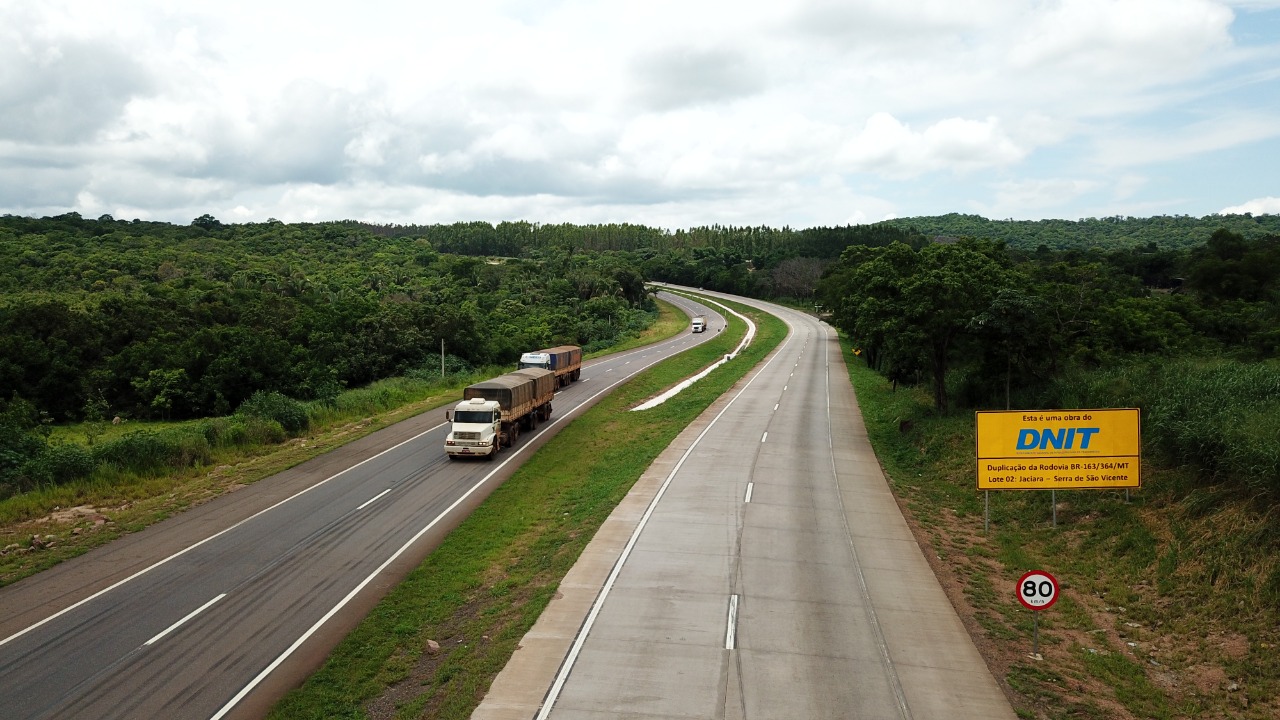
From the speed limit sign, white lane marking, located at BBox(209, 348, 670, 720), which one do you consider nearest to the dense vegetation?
the speed limit sign

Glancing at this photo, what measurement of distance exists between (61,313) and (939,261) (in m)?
56.2

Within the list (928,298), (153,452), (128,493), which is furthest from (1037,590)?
(153,452)

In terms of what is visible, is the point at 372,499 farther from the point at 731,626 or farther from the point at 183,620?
the point at 731,626

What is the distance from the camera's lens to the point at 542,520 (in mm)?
23391

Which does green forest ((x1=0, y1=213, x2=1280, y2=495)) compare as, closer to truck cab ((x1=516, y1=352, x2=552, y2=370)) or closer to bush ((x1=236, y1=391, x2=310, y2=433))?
bush ((x1=236, y1=391, x2=310, y2=433))

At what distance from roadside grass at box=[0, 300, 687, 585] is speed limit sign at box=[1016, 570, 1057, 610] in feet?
71.2

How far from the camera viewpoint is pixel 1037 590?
13.8 meters

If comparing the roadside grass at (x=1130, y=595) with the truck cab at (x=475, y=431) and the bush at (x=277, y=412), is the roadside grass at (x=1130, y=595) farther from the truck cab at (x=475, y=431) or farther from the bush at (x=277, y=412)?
the bush at (x=277, y=412)

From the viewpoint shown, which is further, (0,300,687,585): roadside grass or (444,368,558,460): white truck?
(444,368,558,460): white truck

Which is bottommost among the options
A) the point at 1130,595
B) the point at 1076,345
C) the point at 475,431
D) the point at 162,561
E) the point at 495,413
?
the point at 1130,595

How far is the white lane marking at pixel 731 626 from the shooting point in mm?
14188

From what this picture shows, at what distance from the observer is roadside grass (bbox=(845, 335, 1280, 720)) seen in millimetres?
12969

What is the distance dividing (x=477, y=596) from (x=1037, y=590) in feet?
37.5

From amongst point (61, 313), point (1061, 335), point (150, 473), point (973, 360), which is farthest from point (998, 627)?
point (61, 313)
